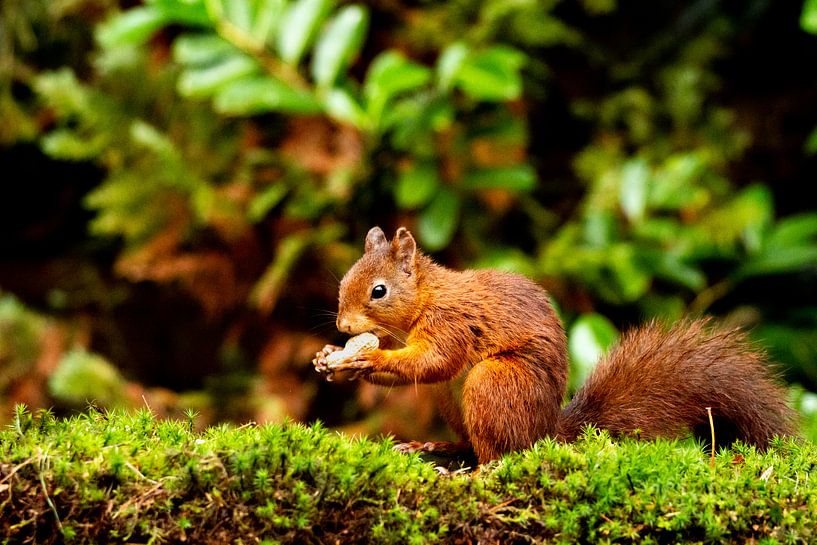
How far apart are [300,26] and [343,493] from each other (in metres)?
3.03

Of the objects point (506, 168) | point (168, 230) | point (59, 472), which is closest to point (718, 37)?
point (506, 168)

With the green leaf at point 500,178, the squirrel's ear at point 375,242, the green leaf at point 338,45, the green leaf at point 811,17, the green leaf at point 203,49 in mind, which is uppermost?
the green leaf at point 811,17

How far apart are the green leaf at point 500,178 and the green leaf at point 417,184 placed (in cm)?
18

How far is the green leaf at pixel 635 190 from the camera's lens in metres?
4.45

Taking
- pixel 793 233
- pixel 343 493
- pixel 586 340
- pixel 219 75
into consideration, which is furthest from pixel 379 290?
pixel 793 233

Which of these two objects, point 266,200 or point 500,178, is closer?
point 500,178

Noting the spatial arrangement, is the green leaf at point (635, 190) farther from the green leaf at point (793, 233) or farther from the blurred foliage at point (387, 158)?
the green leaf at point (793, 233)

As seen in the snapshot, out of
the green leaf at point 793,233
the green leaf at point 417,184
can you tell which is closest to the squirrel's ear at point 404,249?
the green leaf at point 417,184

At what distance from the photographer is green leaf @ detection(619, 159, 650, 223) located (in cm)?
445

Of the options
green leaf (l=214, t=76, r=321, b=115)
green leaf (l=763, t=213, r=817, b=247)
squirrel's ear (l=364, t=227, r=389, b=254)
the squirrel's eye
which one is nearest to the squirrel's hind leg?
the squirrel's eye

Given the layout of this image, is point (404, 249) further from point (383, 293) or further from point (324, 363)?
point (324, 363)

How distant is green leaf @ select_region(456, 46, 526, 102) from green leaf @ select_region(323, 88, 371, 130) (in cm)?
50

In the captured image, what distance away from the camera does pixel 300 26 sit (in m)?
4.30

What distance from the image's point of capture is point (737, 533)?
1844mm
